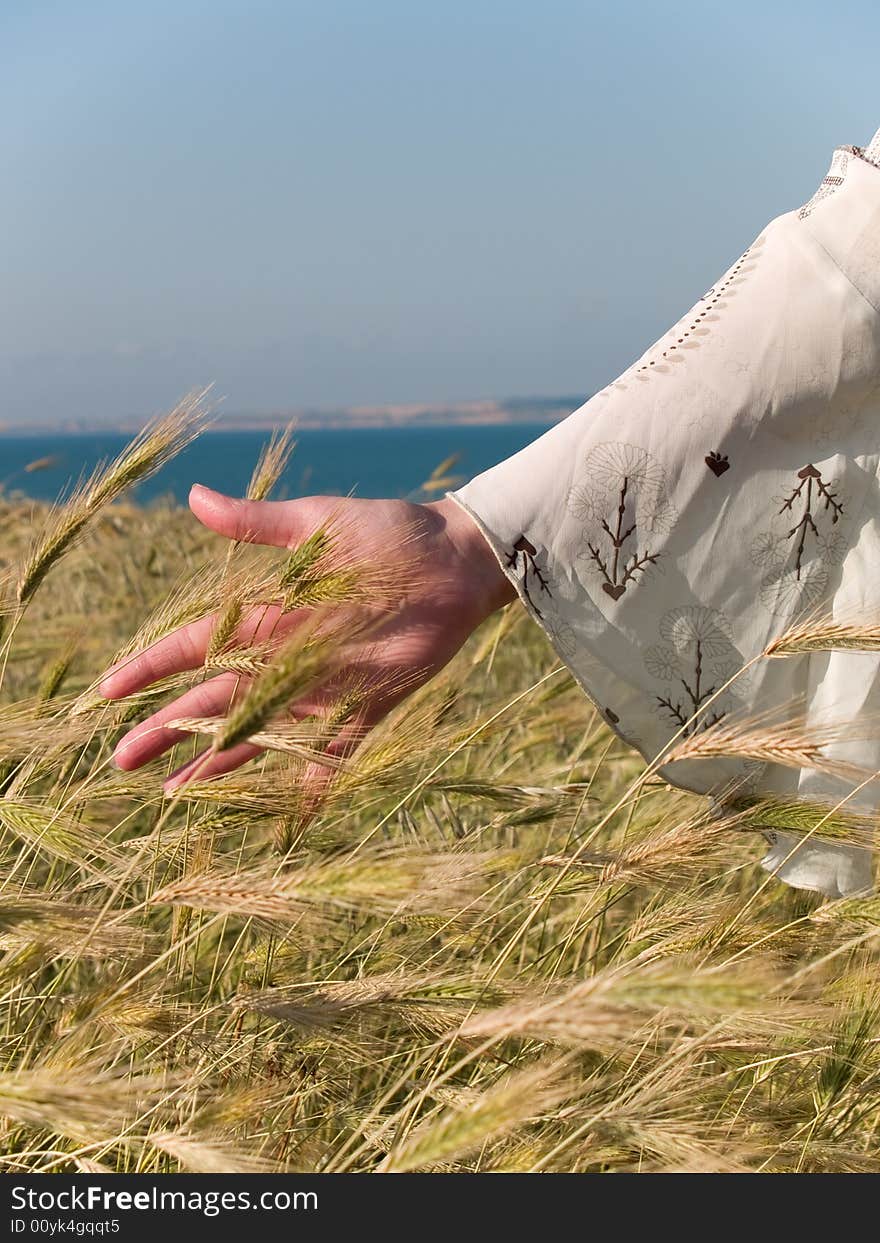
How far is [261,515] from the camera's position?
4.11 feet

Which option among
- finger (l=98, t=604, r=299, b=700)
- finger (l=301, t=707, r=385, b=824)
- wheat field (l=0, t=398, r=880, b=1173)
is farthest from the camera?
finger (l=98, t=604, r=299, b=700)

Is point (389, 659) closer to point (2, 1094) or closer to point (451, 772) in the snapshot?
point (2, 1094)

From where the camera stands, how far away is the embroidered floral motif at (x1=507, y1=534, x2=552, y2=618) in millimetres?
1285

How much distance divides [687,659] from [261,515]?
54 centimetres

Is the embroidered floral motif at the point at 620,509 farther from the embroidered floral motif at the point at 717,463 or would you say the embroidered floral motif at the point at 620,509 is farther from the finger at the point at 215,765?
the finger at the point at 215,765

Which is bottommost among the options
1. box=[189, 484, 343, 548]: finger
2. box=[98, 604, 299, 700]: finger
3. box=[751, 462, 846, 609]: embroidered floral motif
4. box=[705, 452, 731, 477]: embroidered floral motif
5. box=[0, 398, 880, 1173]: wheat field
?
box=[0, 398, 880, 1173]: wheat field

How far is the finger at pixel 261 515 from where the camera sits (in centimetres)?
124

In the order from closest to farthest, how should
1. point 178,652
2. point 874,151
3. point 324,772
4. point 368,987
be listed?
1. point 368,987
2. point 324,772
3. point 178,652
4. point 874,151

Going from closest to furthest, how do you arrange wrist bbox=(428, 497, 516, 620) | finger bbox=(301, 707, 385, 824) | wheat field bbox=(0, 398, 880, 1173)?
wheat field bbox=(0, 398, 880, 1173) → finger bbox=(301, 707, 385, 824) → wrist bbox=(428, 497, 516, 620)

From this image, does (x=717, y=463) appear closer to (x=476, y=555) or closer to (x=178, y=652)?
(x=476, y=555)

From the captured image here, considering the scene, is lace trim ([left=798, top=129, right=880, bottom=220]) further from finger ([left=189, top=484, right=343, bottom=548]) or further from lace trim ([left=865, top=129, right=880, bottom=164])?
finger ([left=189, top=484, right=343, bottom=548])

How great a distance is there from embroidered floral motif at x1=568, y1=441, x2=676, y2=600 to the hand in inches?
5.8

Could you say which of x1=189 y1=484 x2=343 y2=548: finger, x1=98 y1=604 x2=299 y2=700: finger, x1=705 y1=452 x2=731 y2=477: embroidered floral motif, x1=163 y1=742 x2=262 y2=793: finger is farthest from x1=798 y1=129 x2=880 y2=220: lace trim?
x1=163 y1=742 x2=262 y2=793: finger

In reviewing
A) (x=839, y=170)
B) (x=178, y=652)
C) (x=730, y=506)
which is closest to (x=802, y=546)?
(x=730, y=506)
